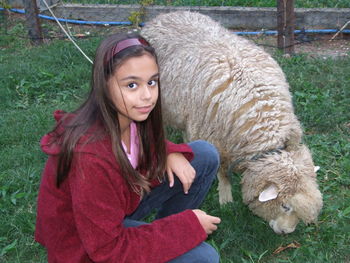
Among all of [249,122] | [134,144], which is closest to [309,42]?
[249,122]

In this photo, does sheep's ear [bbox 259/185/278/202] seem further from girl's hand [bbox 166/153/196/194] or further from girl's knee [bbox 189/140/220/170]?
girl's hand [bbox 166/153/196/194]

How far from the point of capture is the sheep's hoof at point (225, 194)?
133 inches

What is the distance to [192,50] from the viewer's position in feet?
11.4

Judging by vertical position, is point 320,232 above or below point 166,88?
below

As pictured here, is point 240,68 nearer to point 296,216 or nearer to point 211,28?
point 211,28

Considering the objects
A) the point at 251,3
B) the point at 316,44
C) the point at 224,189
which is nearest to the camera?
the point at 224,189

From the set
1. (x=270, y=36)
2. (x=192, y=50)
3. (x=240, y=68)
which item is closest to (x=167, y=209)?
(x=240, y=68)

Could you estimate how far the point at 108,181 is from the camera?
1.84m

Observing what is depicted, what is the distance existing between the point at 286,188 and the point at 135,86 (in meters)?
1.32

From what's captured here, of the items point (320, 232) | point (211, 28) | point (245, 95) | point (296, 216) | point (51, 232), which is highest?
point (211, 28)

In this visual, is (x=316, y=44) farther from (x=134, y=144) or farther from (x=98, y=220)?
(x=98, y=220)

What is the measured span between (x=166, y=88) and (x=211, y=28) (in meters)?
0.59

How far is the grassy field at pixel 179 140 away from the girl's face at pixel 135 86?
1.39 meters

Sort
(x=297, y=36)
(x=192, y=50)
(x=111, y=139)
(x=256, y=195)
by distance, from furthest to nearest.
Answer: (x=297, y=36), (x=192, y=50), (x=256, y=195), (x=111, y=139)
